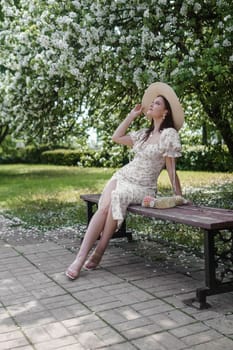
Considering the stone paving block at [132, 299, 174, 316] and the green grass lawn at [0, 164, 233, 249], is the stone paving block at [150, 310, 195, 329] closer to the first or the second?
the stone paving block at [132, 299, 174, 316]

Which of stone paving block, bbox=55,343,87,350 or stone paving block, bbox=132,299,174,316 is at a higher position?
stone paving block, bbox=132,299,174,316

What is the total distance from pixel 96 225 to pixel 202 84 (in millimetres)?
3571

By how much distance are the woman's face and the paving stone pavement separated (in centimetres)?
165

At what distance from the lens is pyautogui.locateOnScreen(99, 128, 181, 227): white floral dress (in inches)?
205

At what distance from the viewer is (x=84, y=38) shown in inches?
296

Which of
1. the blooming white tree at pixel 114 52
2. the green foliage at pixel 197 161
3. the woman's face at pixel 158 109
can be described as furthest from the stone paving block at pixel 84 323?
the green foliage at pixel 197 161

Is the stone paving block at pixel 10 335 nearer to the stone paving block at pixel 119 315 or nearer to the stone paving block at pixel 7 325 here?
the stone paving block at pixel 7 325

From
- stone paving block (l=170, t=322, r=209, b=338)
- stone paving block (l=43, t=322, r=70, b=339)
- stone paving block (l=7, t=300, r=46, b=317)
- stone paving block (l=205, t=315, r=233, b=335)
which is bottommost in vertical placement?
stone paving block (l=43, t=322, r=70, b=339)

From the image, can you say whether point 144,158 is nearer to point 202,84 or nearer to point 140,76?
point 140,76

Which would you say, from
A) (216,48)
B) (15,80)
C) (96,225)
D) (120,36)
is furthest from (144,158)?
(15,80)

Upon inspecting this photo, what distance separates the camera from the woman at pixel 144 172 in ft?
17.0

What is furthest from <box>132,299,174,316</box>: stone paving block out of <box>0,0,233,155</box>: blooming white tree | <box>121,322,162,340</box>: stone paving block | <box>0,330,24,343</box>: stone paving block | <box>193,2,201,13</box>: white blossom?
<box>193,2,201,13</box>: white blossom

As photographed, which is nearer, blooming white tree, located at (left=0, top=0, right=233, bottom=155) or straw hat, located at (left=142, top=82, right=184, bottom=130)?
straw hat, located at (left=142, top=82, right=184, bottom=130)

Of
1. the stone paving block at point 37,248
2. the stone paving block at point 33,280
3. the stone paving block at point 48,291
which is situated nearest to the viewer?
the stone paving block at point 48,291
